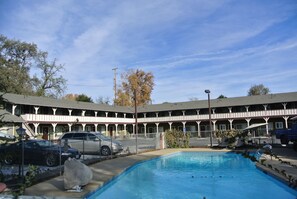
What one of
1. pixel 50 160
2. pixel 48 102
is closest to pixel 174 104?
pixel 48 102

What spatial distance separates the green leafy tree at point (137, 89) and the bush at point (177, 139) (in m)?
45.4

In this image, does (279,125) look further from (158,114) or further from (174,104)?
(158,114)

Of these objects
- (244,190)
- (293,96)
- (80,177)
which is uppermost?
(293,96)

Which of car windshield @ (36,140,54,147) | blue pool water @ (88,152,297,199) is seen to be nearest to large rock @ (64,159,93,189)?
blue pool water @ (88,152,297,199)

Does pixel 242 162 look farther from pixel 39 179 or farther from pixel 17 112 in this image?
pixel 17 112

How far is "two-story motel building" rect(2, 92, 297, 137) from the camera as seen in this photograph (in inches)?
1614

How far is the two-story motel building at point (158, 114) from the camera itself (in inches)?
1614

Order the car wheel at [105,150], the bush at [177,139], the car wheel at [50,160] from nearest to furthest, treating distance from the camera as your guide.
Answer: the car wheel at [50,160] < the car wheel at [105,150] < the bush at [177,139]

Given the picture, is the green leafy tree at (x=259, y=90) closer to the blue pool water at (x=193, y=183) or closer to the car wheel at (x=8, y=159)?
the blue pool water at (x=193, y=183)

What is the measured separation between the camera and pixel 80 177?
9.19 meters

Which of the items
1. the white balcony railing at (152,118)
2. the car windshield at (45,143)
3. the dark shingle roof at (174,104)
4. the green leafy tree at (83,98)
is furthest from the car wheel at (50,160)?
the green leafy tree at (83,98)

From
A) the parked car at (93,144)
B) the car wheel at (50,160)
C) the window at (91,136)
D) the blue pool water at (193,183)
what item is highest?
the window at (91,136)

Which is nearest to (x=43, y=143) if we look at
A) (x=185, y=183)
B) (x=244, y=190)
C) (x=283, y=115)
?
(x=185, y=183)

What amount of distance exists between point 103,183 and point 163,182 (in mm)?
3078
